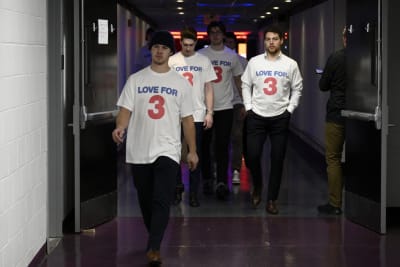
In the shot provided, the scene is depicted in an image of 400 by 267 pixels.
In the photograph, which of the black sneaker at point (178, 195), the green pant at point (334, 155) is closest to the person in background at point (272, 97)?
the green pant at point (334, 155)

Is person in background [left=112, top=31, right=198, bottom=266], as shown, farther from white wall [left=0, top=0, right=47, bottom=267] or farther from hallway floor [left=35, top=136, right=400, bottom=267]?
white wall [left=0, top=0, right=47, bottom=267]

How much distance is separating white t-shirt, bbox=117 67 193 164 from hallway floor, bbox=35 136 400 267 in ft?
2.61

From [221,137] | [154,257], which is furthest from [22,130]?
[221,137]

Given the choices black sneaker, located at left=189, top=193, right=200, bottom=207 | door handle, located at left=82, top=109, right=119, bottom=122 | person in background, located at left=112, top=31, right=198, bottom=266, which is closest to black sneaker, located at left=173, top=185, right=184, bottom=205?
black sneaker, located at left=189, top=193, right=200, bottom=207

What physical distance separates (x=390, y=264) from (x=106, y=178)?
2650 mm

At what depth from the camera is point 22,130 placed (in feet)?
17.0

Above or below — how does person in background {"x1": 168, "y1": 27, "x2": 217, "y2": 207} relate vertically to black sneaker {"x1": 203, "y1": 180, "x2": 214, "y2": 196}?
above

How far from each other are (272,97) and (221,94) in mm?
913

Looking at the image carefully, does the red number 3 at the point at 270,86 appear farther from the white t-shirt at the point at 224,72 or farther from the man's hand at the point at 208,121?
the white t-shirt at the point at 224,72

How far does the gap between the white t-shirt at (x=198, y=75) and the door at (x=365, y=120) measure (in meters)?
1.26

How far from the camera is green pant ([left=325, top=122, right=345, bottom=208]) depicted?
24.8 feet

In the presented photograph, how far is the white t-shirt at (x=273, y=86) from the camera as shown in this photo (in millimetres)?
7445

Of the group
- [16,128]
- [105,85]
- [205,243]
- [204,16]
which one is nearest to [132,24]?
[204,16]

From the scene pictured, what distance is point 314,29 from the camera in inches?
551
